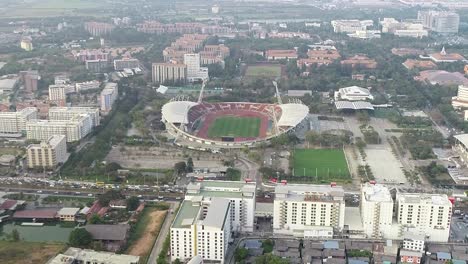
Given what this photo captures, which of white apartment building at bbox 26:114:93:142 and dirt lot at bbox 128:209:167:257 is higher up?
white apartment building at bbox 26:114:93:142

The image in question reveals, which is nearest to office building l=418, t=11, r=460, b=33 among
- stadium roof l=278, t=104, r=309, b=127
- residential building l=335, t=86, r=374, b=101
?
residential building l=335, t=86, r=374, b=101

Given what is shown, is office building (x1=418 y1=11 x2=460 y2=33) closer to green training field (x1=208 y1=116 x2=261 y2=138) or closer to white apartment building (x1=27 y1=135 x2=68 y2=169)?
green training field (x1=208 y1=116 x2=261 y2=138)

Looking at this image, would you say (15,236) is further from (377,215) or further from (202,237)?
(377,215)

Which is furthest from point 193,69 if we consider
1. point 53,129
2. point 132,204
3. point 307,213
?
point 307,213

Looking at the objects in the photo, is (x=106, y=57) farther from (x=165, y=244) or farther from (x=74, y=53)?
(x=165, y=244)

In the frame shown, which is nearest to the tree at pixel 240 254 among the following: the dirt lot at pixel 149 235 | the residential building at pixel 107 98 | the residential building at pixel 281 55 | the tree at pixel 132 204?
the dirt lot at pixel 149 235

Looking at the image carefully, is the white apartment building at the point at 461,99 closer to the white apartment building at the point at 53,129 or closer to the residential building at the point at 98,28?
the white apartment building at the point at 53,129
